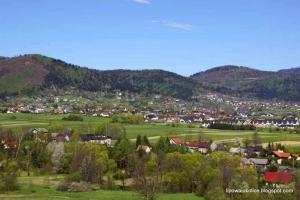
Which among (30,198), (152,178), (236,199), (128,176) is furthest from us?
(128,176)

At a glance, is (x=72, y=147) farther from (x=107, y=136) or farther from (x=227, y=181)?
(x=227, y=181)

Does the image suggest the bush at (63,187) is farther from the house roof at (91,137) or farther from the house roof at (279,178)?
the house roof at (91,137)

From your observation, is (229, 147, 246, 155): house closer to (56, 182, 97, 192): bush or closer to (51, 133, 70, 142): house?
(51, 133, 70, 142): house

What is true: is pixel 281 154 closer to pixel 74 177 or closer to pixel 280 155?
pixel 280 155

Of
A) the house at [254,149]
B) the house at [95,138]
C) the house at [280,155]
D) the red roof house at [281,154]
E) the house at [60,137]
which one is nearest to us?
the house at [280,155]

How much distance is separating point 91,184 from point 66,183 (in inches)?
125

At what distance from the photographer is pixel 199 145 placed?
9644 centimetres

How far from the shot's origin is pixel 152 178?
5791 cm

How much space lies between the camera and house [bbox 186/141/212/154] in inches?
3693

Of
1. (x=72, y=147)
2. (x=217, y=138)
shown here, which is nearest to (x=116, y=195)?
(x=72, y=147)

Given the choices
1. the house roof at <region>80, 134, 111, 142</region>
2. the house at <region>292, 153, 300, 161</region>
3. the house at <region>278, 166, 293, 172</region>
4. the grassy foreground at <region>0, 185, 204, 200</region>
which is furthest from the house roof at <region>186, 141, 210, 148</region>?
the grassy foreground at <region>0, 185, 204, 200</region>

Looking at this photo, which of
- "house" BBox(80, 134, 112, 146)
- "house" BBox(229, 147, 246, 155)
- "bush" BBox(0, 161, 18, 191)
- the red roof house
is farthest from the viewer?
"house" BBox(80, 134, 112, 146)

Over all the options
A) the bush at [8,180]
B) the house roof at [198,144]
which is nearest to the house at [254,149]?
the house roof at [198,144]

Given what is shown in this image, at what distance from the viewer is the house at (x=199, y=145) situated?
93.8 metres
